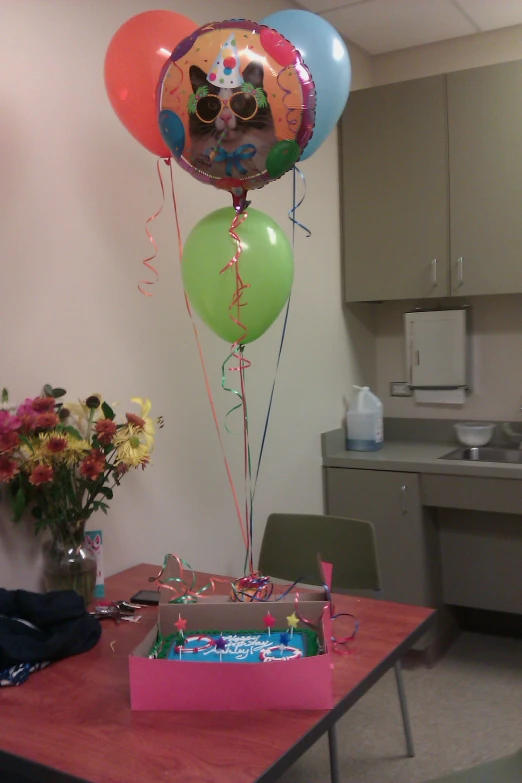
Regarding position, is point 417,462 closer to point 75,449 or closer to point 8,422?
point 75,449

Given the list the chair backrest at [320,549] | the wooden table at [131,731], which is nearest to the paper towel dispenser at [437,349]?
the chair backrest at [320,549]

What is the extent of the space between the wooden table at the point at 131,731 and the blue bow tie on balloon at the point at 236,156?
103 centimetres

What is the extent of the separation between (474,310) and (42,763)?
8.98 ft

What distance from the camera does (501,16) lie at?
3.03 meters

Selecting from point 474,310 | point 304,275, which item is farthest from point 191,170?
point 474,310

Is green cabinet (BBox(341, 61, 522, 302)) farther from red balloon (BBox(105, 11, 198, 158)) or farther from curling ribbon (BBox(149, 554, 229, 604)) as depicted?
curling ribbon (BBox(149, 554, 229, 604))

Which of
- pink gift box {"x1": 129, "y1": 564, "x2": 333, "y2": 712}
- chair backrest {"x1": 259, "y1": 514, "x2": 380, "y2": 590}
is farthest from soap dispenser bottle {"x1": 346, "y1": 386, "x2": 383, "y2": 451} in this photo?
pink gift box {"x1": 129, "y1": 564, "x2": 333, "y2": 712}

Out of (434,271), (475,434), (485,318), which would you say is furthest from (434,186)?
(475,434)

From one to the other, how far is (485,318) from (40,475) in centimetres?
233

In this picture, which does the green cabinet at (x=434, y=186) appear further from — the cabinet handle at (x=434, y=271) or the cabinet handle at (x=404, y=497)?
the cabinet handle at (x=404, y=497)

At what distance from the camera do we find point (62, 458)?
1.66m

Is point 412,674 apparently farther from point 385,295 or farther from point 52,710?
point 52,710

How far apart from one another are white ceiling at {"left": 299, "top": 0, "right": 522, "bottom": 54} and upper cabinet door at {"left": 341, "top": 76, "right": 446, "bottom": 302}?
0.25 metres

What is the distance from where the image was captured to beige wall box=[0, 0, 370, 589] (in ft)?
5.86
